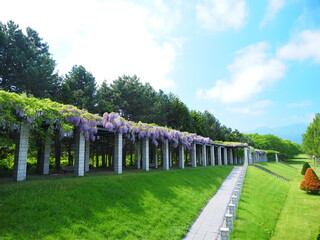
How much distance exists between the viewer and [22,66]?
22219 millimetres

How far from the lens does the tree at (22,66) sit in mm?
21406

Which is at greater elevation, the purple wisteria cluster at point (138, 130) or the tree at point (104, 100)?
the tree at point (104, 100)

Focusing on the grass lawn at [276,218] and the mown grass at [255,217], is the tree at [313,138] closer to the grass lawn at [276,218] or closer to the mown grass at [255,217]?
the grass lawn at [276,218]

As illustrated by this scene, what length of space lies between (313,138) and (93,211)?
58.2m

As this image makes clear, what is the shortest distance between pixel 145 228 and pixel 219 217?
427cm

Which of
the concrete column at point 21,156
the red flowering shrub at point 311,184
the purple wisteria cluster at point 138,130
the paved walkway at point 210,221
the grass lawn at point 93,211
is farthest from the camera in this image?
the red flowering shrub at point 311,184

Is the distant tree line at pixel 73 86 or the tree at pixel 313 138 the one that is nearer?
the distant tree line at pixel 73 86

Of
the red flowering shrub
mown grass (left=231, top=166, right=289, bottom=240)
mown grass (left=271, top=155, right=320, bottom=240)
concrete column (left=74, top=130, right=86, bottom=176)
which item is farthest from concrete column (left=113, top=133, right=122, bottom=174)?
the red flowering shrub

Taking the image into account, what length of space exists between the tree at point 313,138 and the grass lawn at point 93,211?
163 feet

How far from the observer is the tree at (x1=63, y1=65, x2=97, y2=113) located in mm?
27219

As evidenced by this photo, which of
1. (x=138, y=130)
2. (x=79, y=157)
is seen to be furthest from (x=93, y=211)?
(x=138, y=130)

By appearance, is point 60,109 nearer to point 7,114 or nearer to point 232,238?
point 7,114

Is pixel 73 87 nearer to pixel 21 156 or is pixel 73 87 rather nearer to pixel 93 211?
pixel 21 156

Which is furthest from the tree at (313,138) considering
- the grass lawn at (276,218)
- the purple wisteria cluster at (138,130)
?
the purple wisteria cluster at (138,130)
